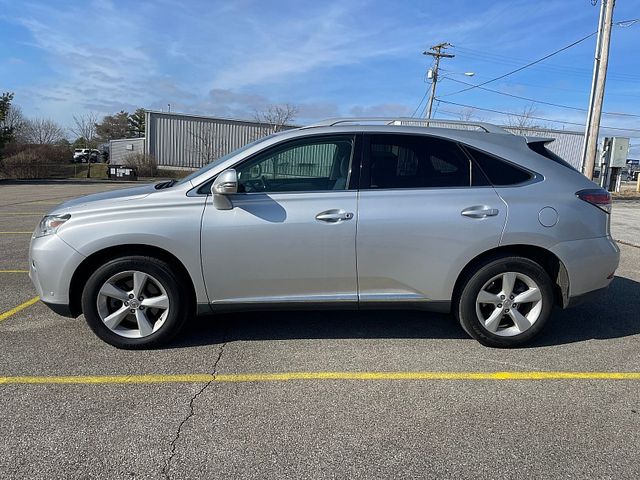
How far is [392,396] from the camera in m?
3.28

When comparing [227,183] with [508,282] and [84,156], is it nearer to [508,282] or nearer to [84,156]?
[508,282]

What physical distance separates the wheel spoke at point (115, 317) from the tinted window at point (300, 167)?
1315 millimetres

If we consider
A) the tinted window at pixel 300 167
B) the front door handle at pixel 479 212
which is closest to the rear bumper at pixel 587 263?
the front door handle at pixel 479 212

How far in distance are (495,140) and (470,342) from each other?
1.74 meters

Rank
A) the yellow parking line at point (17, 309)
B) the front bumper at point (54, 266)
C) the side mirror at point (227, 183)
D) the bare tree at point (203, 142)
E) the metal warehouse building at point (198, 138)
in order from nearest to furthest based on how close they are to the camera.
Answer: the side mirror at point (227, 183), the front bumper at point (54, 266), the yellow parking line at point (17, 309), the metal warehouse building at point (198, 138), the bare tree at point (203, 142)

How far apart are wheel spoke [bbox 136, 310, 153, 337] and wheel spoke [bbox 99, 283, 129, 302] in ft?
0.52

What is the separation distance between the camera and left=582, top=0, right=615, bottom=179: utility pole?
18078 mm

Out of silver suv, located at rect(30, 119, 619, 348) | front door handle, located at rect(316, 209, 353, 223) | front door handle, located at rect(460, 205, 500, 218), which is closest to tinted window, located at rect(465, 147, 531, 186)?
silver suv, located at rect(30, 119, 619, 348)

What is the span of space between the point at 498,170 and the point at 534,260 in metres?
0.81

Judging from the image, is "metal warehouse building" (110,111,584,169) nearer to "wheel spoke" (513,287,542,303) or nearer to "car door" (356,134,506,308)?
"car door" (356,134,506,308)

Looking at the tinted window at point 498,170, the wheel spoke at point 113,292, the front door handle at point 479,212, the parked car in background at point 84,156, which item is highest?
the parked car in background at point 84,156

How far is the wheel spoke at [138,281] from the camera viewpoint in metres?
3.79

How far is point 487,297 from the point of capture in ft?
13.0

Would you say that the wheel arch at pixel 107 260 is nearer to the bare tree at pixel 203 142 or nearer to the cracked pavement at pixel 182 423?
the cracked pavement at pixel 182 423
